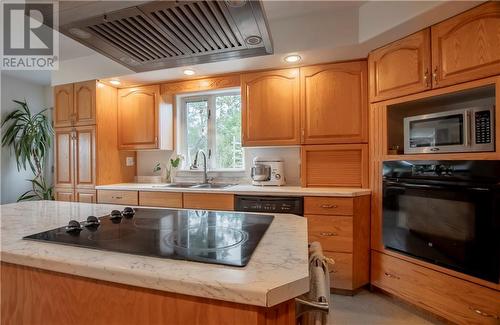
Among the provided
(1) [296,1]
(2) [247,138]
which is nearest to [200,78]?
(2) [247,138]

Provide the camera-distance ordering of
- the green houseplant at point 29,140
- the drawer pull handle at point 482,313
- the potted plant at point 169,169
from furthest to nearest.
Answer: the green houseplant at point 29,140 < the potted plant at point 169,169 < the drawer pull handle at point 482,313

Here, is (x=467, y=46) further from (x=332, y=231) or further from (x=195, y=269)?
(x=195, y=269)

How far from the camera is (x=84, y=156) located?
111 inches

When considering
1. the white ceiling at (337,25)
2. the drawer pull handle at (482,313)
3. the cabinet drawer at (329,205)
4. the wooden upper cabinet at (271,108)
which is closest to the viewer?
the drawer pull handle at (482,313)

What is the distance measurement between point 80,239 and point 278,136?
1884 millimetres

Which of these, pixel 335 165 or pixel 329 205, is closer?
pixel 329 205

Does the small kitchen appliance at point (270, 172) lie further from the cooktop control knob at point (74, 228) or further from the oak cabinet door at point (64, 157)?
the oak cabinet door at point (64, 157)

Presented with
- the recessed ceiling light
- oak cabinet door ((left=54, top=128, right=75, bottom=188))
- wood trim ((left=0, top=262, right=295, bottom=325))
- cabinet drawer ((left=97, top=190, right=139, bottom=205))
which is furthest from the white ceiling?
wood trim ((left=0, top=262, right=295, bottom=325))

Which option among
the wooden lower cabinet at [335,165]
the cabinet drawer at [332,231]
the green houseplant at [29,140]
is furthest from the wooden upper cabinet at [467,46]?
the green houseplant at [29,140]

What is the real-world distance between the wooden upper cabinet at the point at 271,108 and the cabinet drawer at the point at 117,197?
4.19ft

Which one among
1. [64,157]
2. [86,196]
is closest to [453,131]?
[86,196]

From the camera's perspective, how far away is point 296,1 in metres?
1.88

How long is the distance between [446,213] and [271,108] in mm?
1585

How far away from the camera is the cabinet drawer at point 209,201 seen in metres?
2.26
